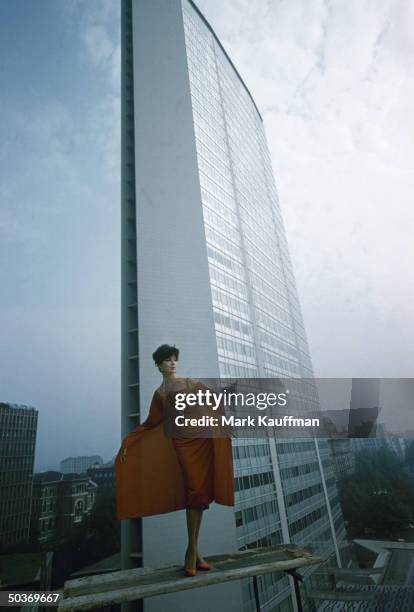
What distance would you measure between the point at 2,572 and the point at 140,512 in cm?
3354

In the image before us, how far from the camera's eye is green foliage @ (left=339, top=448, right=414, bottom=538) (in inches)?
1025

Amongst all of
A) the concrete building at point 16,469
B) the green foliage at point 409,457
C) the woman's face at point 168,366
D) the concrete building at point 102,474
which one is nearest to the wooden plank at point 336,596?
the woman's face at point 168,366

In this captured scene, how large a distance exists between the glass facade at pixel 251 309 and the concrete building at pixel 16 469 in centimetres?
4184

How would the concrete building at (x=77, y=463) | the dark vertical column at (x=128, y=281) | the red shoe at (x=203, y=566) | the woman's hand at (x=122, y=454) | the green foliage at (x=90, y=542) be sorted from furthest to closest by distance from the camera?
the concrete building at (x=77, y=463), the green foliage at (x=90, y=542), the dark vertical column at (x=128, y=281), the woman's hand at (x=122, y=454), the red shoe at (x=203, y=566)

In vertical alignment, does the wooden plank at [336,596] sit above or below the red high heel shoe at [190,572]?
below

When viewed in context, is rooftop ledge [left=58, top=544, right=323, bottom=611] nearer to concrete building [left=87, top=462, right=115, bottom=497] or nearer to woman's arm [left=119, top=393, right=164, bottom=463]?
woman's arm [left=119, top=393, right=164, bottom=463]

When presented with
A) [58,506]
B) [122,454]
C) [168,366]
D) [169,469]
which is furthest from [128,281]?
[58,506]

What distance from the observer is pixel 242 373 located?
17.1 m

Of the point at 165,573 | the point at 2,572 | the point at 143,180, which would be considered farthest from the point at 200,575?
the point at 2,572

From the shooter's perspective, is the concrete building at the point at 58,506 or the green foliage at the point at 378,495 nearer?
the green foliage at the point at 378,495

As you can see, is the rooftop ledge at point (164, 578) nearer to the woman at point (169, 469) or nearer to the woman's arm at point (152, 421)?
the woman at point (169, 469)

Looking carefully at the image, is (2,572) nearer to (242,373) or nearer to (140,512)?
(242,373)

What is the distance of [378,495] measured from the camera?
1054 inches

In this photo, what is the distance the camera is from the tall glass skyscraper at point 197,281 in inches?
527
